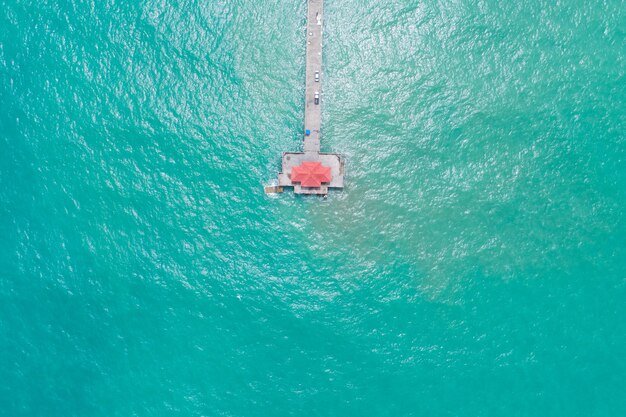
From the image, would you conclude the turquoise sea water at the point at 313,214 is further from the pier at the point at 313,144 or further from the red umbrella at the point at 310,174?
the red umbrella at the point at 310,174

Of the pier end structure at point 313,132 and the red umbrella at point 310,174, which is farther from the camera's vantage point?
the pier end structure at point 313,132

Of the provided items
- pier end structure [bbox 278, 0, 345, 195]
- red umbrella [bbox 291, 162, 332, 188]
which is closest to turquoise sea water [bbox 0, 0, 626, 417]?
pier end structure [bbox 278, 0, 345, 195]

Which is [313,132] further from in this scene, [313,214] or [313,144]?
[313,214]

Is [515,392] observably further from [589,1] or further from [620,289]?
[589,1]

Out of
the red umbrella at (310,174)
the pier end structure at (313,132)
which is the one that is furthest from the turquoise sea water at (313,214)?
the red umbrella at (310,174)

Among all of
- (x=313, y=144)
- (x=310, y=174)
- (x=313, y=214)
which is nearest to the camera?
(x=310, y=174)

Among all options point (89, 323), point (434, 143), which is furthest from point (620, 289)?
point (89, 323)

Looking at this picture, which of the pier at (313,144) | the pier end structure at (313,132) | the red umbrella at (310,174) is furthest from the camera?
the pier end structure at (313,132)

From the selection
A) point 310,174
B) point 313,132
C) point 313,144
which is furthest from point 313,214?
point 313,132
